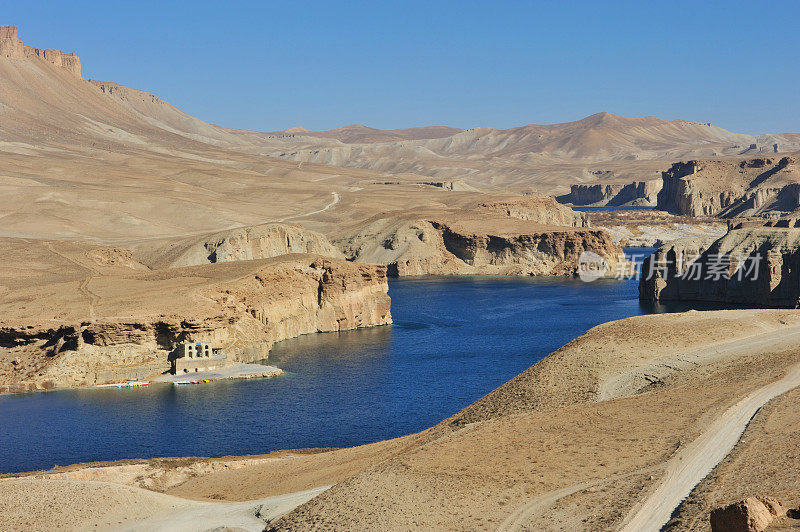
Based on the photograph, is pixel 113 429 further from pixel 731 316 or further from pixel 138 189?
pixel 138 189

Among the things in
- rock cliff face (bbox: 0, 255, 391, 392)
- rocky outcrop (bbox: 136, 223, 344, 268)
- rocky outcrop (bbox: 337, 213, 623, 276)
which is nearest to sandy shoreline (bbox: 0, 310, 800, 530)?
rock cliff face (bbox: 0, 255, 391, 392)

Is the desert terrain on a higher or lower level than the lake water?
higher

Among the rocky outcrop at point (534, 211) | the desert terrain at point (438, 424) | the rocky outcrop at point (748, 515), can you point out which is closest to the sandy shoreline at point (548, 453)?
the desert terrain at point (438, 424)

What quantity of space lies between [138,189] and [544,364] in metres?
167

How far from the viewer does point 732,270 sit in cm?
9881

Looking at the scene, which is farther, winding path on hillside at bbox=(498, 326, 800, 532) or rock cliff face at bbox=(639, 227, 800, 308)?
rock cliff face at bbox=(639, 227, 800, 308)

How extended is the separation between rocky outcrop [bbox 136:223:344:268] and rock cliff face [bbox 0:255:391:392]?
37752 mm

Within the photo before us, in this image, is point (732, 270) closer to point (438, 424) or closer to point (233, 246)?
point (233, 246)

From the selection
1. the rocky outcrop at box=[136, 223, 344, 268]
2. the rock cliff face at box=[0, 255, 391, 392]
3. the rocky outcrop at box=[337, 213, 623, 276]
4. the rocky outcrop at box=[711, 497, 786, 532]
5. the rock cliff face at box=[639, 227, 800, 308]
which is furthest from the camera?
the rocky outcrop at box=[337, 213, 623, 276]

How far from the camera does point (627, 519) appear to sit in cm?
2225

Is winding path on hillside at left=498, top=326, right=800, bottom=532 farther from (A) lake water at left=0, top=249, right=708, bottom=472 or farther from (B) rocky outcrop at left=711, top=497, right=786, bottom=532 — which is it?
(A) lake water at left=0, top=249, right=708, bottom=472

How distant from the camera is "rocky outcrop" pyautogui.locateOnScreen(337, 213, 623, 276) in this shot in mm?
147875

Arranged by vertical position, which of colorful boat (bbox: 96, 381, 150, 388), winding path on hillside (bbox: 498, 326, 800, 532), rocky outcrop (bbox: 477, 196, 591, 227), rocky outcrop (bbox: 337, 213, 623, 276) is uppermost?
rocky outcrop (bbox: 477, 196, 591, 227)

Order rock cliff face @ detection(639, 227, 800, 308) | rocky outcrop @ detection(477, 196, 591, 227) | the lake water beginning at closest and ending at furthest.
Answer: the lake water → rock cliff face @ detection(639, 227, 800, 308) → rocky outcrop @ detection(477, 196, 591, 227)
